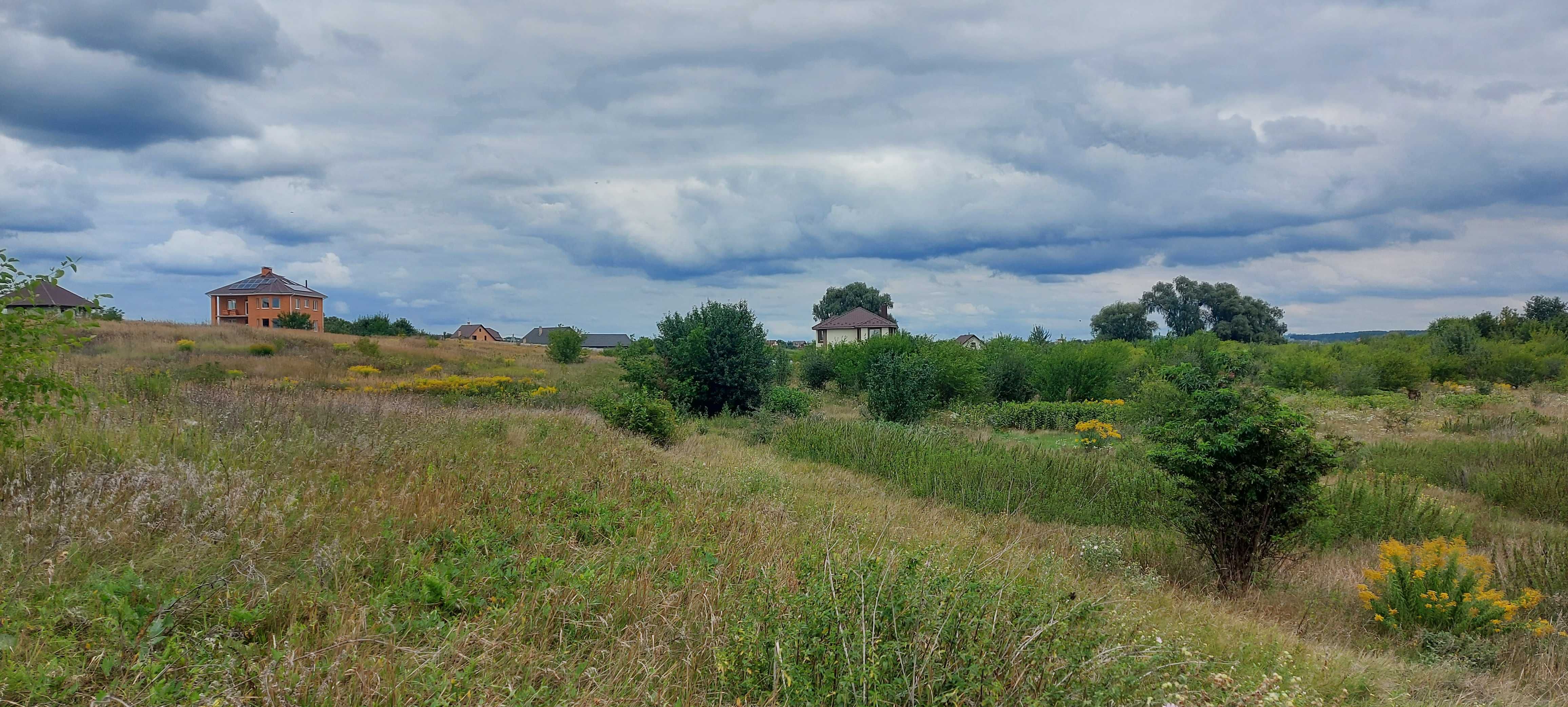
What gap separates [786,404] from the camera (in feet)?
73.1

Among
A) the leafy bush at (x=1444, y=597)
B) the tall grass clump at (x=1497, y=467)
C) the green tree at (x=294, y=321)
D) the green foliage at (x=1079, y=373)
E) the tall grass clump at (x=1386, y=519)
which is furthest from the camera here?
the green tree at (x=294, y=321)

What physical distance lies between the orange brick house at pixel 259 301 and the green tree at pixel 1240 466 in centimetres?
5805

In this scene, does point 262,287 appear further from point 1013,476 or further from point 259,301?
point 1013,476

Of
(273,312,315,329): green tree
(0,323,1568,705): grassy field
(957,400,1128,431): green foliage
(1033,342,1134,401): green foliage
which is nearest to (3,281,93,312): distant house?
(0,323,1568,705): grassy field

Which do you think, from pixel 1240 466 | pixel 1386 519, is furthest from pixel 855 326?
pixel 1240 466

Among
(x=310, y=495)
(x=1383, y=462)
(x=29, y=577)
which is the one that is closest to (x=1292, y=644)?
(x=310, y=495)

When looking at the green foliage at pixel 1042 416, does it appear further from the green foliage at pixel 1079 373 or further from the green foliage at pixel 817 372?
the green foliage at pixel 817 372

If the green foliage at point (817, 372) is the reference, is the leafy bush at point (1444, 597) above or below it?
below

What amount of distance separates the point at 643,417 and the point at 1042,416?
13.9 meters

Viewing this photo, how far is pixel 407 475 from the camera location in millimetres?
6039

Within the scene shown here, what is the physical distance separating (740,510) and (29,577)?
4.58 metres

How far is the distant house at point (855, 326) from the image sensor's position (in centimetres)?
6588

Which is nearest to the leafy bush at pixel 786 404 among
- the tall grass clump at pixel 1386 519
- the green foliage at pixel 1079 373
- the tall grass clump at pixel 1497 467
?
the green foliage at pixel 1079 373

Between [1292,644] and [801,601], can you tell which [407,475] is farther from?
[1292,644]
